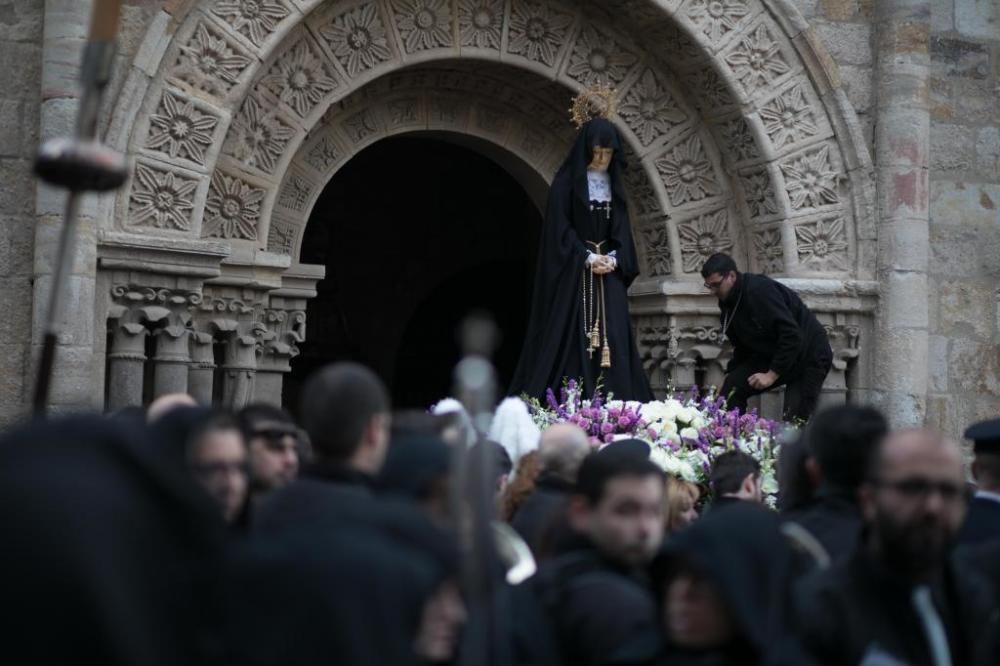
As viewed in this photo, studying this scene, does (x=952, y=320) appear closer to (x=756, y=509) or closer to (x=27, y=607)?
(x=756, y=509)

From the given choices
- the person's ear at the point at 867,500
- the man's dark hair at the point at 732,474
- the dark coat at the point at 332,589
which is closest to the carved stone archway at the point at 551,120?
the man's dark hair at the point at 732,474

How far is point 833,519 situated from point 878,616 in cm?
98

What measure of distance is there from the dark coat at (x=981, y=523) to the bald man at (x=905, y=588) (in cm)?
118

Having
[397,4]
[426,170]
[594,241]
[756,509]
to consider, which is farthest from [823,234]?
[756,509]

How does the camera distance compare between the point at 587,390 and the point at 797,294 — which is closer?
the point at 587,390

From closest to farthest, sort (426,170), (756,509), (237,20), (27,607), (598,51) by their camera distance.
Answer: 1. (27,607)
2. (756,509)
3. (237,20)
4. (598,51)
5. (426,170)

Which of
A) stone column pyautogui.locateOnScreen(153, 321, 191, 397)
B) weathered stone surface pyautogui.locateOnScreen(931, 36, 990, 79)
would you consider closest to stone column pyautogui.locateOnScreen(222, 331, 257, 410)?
stone column pyautogui.locateOnScreen(153, 321, 191, 397)

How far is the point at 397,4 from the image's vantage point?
12.0m

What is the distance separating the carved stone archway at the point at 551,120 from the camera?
11.3 m

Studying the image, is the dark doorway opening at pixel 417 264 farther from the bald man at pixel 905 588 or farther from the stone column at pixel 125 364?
the bald man at pixel 905 588

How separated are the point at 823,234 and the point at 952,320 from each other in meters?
1.34

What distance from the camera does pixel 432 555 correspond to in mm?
3664

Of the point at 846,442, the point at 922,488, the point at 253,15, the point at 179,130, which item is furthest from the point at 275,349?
the point at 922,488

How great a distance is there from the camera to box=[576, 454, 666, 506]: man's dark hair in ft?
14.9
